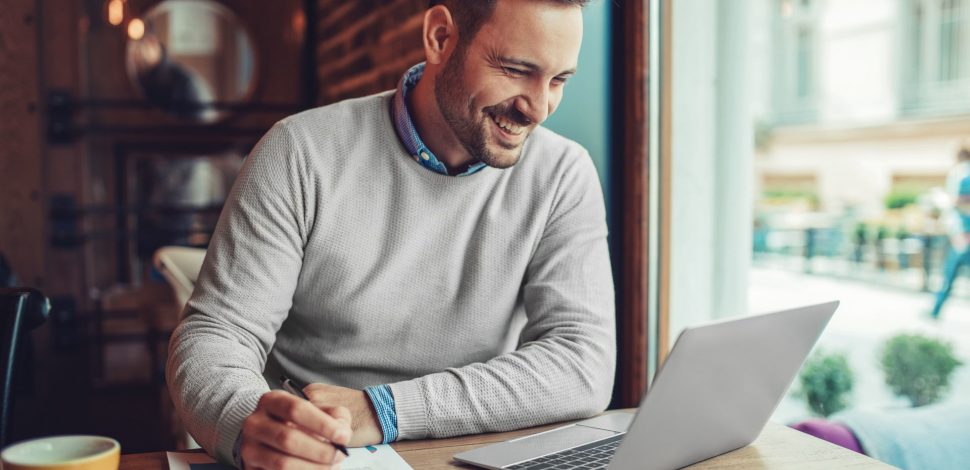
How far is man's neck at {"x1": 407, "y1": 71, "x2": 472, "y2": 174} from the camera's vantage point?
1.43 meters

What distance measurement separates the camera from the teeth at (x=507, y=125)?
1.35 m

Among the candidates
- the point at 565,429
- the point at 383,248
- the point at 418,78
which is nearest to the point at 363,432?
the point at 565,429

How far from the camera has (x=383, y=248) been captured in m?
1.37

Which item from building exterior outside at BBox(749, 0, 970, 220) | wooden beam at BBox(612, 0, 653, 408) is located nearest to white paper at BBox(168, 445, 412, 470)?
wooden beam at BBox(612, 0, 653, 408)

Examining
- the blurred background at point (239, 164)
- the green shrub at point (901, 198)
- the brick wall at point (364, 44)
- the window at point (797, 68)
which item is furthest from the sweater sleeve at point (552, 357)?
the window at point (797, 68)

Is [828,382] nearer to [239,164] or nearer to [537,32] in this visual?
[537,32]

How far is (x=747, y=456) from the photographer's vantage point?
1030mm

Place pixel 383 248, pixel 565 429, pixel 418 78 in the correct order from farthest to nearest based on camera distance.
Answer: pixel 418 78, pixel 383 248, pixel 565 429

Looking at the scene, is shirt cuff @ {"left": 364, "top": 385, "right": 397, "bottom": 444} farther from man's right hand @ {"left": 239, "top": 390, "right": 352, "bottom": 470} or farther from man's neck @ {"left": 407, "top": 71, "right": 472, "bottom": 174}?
man's neck @ {"left": 407, "top": 71, "right": 472, "bottom": 174}

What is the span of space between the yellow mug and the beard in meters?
0.75

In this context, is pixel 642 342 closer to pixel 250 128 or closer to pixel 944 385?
pixel 944 385

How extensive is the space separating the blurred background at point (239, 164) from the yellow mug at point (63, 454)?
1.25 m

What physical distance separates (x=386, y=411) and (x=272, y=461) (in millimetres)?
211

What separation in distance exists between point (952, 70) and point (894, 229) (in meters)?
2.53
